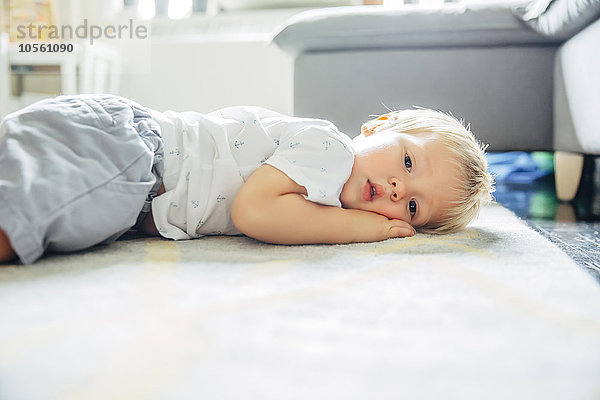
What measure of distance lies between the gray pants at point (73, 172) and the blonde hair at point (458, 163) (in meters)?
0.46

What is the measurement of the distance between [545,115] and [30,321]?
1.57 m

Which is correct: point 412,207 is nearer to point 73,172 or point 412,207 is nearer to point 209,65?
point 73,172

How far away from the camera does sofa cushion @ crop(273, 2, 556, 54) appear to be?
1.57m

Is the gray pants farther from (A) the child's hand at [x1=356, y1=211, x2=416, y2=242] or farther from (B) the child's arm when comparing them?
(A) the child's hand at [x1=356, y1=211, x2=416, y2=242]

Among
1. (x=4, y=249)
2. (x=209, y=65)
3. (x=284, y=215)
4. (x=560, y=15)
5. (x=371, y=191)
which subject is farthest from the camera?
(x=209, y=65)

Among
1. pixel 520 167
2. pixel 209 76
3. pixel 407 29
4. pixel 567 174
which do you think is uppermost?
pixel 407 29

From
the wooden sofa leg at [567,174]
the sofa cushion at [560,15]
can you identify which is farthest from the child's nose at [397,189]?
the wooden sofa leg at [567,174]

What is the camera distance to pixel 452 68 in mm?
1665

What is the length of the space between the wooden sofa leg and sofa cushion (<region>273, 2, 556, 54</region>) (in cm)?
36

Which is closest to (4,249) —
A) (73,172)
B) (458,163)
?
(73,172)

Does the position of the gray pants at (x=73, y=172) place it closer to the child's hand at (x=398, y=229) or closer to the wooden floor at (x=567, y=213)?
the child's hand at (x=398, y=229)

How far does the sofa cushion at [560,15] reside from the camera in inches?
48.9

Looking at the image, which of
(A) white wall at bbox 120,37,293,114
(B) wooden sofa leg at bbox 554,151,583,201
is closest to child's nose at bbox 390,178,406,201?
(B) wooden sofa leg at bbox 554,151,583,201

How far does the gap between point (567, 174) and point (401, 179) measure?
3.45 ft
